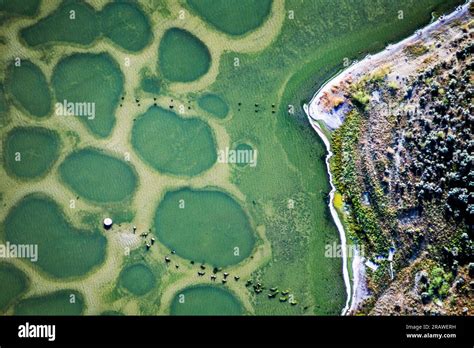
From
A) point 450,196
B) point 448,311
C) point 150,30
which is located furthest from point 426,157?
point 150,30

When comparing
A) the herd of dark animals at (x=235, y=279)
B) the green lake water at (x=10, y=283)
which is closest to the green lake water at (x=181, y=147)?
the herd of dark animals at (x=235, y=279)

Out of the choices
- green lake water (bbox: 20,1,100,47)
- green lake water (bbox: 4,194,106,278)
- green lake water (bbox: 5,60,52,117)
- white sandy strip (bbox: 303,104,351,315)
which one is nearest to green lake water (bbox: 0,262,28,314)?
green lake water (bbox: 4,194,106,278)

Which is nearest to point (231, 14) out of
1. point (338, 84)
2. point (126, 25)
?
point (126, 25)

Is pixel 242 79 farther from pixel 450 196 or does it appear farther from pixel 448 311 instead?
pixel 448 311

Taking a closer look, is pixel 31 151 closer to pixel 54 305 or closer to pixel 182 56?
pixel 54 305

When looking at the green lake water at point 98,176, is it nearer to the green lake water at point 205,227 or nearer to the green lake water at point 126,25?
the green lake water at point 205,227
